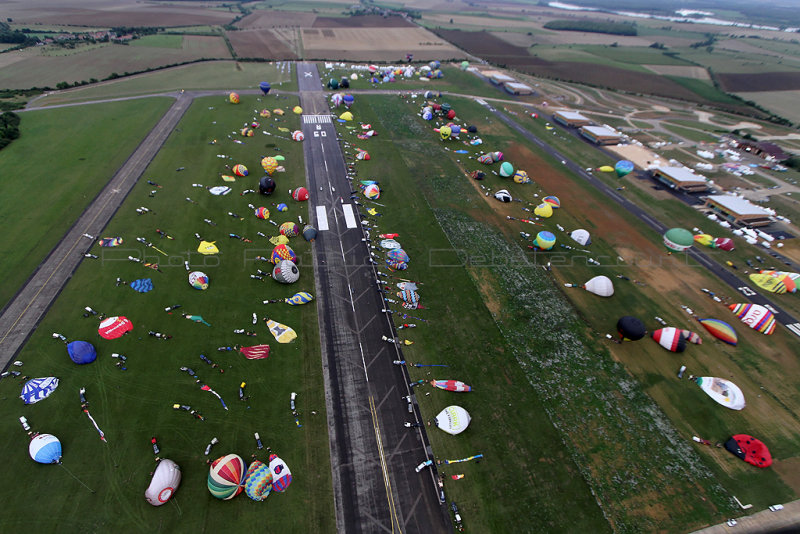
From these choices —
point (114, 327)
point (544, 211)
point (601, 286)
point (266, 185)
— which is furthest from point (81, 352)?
point (544, 211)

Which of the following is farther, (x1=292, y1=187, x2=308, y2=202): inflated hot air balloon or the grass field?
the grass field

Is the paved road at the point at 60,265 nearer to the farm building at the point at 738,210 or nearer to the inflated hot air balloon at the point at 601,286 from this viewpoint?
the inflated hot air balloon at the point at 601,286

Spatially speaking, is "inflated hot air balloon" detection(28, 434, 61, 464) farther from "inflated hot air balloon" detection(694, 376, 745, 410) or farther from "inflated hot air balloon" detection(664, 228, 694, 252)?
"inflated hot air balloon" detection(664, 228, 694, 252)

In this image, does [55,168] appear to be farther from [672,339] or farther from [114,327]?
[672,339]

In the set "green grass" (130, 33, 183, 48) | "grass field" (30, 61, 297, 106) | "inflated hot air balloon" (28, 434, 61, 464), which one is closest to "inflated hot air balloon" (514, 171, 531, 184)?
"inflated hot air balloon" (28, 434, 61, 464)

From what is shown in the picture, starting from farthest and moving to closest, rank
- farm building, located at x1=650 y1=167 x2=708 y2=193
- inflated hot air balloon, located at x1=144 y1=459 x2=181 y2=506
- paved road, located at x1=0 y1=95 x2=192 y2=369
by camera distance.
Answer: farm building, located at x1=650 y1=167 x2=708 y2=193
paved road, located at x1=0 y1=95 x2=192 y2=369
inflated hot air balloon, located at x1=144 y1=459 x2=181 y2=506

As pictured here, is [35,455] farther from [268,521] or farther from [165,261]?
[165,261]

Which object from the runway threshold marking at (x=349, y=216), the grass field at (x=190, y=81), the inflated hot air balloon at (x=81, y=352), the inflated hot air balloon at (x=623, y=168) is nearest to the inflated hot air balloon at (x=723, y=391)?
the runway threshold marking at (x=349, y=216)
